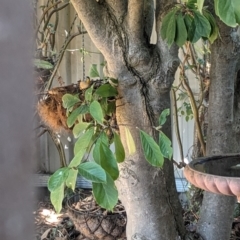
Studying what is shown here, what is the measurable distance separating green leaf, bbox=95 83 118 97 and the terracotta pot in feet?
1.14

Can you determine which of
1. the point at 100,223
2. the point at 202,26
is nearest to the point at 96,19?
the point at 202,26

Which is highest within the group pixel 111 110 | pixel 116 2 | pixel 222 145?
pixel 116 2

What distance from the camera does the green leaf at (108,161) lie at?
3.85 feet

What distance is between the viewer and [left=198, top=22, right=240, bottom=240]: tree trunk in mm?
1758

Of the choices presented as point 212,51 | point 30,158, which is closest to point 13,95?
point 30,158

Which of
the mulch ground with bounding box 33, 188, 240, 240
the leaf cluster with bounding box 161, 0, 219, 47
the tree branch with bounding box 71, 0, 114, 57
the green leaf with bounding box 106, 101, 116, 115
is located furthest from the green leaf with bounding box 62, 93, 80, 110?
the mulch ground with bounding box 33, 188, 240, 240

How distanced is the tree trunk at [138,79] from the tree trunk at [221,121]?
27cm

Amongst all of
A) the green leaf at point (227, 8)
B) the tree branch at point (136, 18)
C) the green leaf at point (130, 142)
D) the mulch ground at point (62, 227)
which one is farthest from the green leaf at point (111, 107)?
the mulch ground at point (62, 227)

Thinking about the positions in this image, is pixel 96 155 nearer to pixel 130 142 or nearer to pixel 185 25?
pixel 130 142

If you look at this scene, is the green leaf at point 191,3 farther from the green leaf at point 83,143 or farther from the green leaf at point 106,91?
the green leaf at point 83,143

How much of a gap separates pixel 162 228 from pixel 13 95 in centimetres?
138

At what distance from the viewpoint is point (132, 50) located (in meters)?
1.53

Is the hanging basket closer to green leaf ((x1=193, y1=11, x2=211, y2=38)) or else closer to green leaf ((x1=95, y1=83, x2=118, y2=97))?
green leaf ((x1=95, y1=83, x2=118, y2=97))

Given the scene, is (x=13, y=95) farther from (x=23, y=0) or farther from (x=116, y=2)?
(x=116, y=2)
